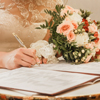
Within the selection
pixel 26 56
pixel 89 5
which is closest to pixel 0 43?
pixel 26 56

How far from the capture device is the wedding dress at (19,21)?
1408mm

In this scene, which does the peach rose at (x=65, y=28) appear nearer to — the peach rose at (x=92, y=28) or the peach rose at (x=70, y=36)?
the peach rose at (x=70, y=36)

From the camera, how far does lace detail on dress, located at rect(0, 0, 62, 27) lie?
1.45 m

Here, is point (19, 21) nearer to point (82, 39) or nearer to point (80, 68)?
point (82, 39)

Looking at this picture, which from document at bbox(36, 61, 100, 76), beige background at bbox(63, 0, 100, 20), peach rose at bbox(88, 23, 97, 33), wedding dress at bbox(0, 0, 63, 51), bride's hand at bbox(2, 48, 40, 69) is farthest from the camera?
beige background at bbox(63, 0, 100, 20)

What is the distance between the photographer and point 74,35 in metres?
0.93

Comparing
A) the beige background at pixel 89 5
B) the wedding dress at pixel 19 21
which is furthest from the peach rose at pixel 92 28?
the beige background at pixel 89 5

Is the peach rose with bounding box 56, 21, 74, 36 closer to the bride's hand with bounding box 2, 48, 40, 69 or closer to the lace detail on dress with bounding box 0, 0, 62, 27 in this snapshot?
the bride's hand with bounding box 2, 48, 40, 69

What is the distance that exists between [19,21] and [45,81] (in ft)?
3.11

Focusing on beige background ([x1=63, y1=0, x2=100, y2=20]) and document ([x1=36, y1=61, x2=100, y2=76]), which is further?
beige background ([x1=63, y1=0, x2=100, y2=20])

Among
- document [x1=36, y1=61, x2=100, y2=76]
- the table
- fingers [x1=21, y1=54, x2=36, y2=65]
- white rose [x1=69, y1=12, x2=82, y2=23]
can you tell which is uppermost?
white rose [x1=69, y1=12, x2=82, y2=23]

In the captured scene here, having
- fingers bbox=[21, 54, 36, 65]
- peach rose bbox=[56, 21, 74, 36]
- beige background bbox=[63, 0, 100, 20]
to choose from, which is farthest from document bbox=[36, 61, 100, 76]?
beige background bbox=[63, 0, 100, 20]

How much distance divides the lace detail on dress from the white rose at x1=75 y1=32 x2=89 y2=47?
66 centimetres

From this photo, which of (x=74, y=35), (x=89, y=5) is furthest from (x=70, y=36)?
(x=89, y=5)
